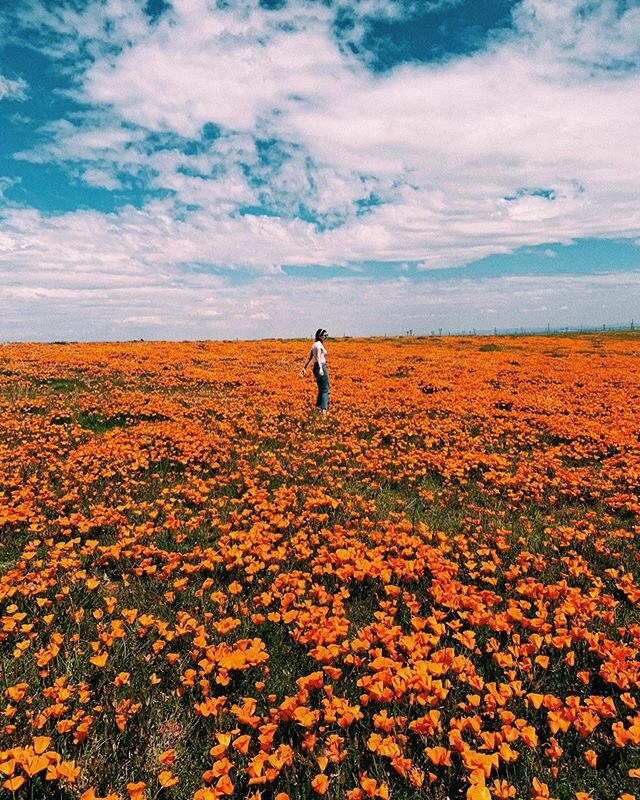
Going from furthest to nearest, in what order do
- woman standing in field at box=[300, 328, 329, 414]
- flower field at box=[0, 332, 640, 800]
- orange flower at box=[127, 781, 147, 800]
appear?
woman standing in field at box=[300, 328, 329, 414] → flower field at box=[0, 332, 640, 800] → orange flower at box=[127, 781, 147, 800]

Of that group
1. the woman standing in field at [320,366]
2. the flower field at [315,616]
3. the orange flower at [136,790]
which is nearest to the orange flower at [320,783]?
the flower field at [315,616]

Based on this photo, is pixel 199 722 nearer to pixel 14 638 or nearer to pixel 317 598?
pixel 317 598

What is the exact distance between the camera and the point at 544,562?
5887 millimetres

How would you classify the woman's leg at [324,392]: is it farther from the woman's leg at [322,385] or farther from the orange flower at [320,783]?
the orange flower at [320,783]

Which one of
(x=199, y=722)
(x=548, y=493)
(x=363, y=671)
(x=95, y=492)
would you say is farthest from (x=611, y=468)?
(x=95, y=492)

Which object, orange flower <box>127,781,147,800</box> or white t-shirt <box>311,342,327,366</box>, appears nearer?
orange flower <box>127,781,147,800</box>

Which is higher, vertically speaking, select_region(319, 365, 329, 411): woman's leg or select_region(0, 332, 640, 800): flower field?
select_region(319, 365, 329, 411): woman's leg

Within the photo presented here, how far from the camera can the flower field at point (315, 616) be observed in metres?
3.16

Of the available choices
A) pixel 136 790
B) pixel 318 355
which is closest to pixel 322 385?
pixel 318 355

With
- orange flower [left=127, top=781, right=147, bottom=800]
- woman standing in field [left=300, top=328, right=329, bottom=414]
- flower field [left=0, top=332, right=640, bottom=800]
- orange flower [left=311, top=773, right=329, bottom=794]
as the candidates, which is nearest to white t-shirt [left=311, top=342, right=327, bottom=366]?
woman standing in field [left=300, top=328, right=329, bottom=414]

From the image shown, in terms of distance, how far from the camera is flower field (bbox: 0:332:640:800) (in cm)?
316

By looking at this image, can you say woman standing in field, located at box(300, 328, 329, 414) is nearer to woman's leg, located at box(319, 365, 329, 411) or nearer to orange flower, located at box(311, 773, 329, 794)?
woman's leg, located at box(319, 365, 329, 411)

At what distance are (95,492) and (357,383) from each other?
1564cm

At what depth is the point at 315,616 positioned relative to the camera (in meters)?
4.41
